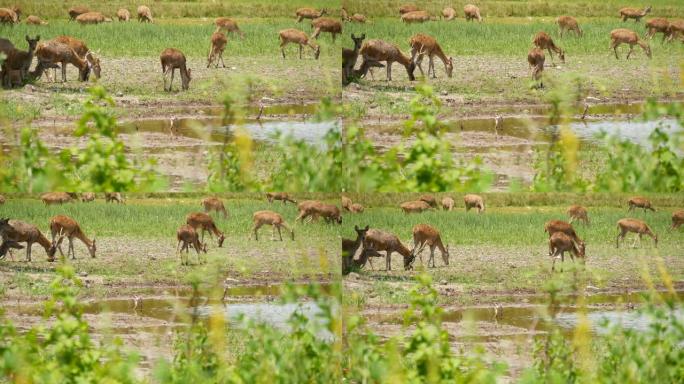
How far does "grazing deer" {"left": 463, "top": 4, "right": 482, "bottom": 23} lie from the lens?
263 inches

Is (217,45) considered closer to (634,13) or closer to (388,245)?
(388,245)

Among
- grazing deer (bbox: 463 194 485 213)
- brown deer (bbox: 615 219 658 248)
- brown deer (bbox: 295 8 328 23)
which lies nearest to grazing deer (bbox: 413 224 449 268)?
grazing deer (bbox: 463 194 485 213)

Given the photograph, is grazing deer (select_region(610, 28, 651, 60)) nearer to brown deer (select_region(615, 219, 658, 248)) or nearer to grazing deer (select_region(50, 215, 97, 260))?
brown deer (select_region(615, 219, 658, 248))

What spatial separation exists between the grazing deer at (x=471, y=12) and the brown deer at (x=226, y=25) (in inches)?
45.4

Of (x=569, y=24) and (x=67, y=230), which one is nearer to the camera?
(x=67, y=230)

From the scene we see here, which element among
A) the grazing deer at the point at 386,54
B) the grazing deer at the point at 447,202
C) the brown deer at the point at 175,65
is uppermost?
the grazing deer at the point at 386,54

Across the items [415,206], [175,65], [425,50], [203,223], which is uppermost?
[425,50]

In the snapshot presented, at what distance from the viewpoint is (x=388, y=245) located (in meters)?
6.66

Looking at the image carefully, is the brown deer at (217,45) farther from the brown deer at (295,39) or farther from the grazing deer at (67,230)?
the grazing deer at (67,230)

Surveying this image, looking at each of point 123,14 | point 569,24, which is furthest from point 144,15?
point 569,24

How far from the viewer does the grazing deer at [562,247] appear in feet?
21.8

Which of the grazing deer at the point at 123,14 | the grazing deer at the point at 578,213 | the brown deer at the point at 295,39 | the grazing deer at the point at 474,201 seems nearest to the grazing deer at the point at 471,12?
the brown deer at the point at 295,39

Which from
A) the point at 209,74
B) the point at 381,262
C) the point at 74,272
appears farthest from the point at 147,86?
the point at 381,262

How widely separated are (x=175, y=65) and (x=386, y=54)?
1.07 metres
